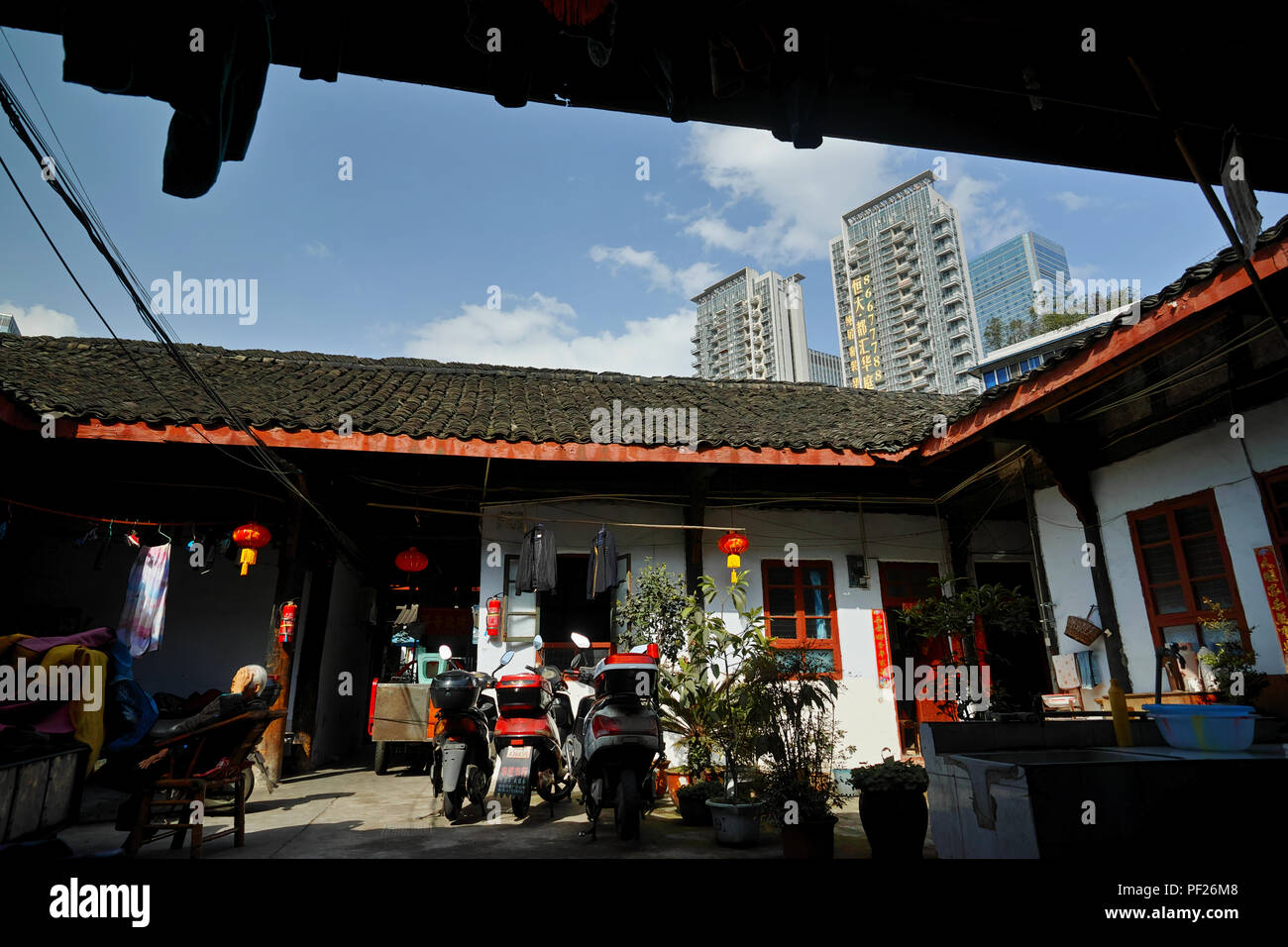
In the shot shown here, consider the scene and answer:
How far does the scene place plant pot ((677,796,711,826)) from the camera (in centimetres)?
632

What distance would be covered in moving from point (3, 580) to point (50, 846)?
7256 mm

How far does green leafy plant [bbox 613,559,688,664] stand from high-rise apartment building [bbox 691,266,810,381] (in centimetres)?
7723

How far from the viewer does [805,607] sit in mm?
9539

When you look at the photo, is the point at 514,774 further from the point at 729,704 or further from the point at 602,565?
the point at 602,565

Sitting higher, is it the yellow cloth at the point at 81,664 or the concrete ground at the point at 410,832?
the yellow cloth at the point at 81,664

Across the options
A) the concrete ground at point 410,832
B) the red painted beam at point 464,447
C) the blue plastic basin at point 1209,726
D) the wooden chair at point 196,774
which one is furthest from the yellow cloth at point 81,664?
the blue plastic basin at point 1209,726

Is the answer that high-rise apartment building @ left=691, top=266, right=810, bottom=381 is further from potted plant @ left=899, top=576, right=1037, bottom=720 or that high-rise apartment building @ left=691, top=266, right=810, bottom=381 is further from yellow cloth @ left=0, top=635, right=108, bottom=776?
yellow cloth @ left=0, top=635, right=108, bottom=776

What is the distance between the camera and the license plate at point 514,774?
19.5 ft

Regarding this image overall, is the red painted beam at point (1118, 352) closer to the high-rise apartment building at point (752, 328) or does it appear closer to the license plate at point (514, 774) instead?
the license plate at point (514, 774)

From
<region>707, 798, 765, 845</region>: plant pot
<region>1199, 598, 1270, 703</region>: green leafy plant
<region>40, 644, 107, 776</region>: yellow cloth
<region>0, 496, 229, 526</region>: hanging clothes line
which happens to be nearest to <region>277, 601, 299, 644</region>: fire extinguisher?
<region>0, 496, 229, 526</region>: hanging clothes line

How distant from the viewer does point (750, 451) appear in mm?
8641

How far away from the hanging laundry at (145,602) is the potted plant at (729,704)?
20.6 ft

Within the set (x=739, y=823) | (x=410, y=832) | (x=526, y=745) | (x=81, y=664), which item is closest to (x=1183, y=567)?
(x=739, y=823)

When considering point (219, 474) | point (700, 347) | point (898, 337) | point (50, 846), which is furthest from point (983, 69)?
point (700, 347)
